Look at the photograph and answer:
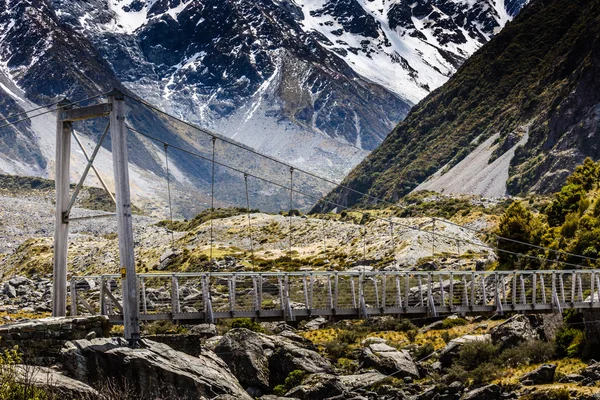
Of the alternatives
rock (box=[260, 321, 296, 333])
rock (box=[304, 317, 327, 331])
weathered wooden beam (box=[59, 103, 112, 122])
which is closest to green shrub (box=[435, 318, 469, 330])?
rock (box=[304, 317, 327, 331])

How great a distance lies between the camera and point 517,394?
100ft

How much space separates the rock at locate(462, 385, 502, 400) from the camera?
30656 mm

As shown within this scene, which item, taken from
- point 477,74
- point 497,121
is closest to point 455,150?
point 497,121

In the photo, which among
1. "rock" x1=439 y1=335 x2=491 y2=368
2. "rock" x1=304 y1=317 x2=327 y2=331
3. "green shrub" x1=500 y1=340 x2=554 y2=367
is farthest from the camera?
"rock" x1=304 y1=317 x2=327 y2=331

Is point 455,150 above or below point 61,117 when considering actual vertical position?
→ above

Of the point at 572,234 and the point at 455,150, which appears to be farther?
the point at 455,150

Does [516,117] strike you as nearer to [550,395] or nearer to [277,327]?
[277,327]

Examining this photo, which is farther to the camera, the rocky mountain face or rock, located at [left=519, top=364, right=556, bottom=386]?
the rocky mountain face

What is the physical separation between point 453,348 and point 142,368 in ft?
60.5

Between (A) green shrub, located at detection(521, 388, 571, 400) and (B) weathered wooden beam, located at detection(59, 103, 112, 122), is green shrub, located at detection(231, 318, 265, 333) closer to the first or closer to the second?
(A) green shrub, located at detection(521, 388, 571, 400)

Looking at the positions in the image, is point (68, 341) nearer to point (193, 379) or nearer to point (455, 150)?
point (193, 379)

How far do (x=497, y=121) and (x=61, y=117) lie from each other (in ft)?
471

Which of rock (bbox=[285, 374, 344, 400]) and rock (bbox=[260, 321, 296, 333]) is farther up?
rock (bbox=[260, 321, 296, 333])

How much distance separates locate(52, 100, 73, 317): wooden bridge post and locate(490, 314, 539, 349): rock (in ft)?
61.0
